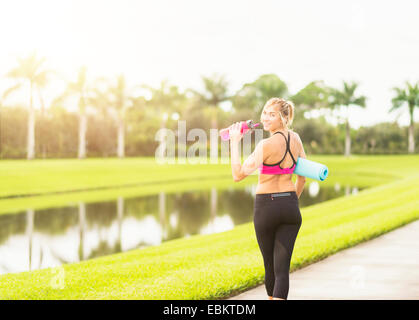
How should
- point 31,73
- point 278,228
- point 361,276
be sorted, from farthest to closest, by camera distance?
point 31,73 → point 361,276 → point 278,228

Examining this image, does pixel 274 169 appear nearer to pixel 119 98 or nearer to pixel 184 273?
pixel 184 273

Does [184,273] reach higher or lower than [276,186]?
lower

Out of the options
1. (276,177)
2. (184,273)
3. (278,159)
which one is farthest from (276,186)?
(184,273)

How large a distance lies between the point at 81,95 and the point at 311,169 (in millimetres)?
56834

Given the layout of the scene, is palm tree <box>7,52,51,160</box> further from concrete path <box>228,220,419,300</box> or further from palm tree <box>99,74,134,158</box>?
concrete path <box>228,220,419,300</box>

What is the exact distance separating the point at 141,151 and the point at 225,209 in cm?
4888

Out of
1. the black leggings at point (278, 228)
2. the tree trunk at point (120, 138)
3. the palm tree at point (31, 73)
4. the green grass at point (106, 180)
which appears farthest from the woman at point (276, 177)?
the tree trunk at point (120, 138)

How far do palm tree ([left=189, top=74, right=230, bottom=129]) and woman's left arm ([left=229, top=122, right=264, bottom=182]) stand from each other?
66599 millimetres

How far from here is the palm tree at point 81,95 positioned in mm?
55656

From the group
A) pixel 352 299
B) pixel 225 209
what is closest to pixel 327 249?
pixel 352 299

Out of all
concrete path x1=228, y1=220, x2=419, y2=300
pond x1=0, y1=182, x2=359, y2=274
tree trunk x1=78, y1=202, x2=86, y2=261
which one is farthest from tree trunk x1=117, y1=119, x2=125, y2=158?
concrete path x1=228, y1=220, x2=419, y2=300

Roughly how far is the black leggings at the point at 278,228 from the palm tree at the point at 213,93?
6647cm

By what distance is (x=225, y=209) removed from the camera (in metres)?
21.2

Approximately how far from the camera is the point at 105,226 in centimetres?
Result: 1683
